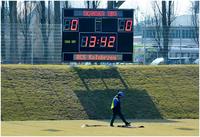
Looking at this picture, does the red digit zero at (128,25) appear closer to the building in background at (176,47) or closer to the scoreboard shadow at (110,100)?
the scoreboard shadow at (110,100)

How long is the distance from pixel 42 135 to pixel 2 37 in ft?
61.7

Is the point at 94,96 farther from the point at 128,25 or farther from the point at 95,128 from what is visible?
the point at 95,128

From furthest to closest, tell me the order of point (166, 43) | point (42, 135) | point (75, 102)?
1. point (166, 43)
2. point (75, 102)
3. point (42, 135)

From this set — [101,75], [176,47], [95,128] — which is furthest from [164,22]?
[95,128]

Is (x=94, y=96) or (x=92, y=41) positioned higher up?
(x=92, y=41)

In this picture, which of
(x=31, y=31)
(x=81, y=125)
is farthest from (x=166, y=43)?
(x=81, y=125)

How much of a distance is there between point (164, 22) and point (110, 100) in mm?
24248

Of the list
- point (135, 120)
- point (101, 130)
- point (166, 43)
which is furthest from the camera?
point (166, 43)

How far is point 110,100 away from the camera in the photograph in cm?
3189

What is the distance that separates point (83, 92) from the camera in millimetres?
32656

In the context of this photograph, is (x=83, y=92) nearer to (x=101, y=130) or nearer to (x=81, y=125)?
(x=81, y=125)

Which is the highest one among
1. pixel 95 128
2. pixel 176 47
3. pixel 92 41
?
pixel 92 41

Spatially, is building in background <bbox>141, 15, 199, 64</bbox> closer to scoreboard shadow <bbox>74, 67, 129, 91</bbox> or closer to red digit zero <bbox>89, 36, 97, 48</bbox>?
scoreboard shadow <bbox>74, 67, 129, 91</bbox>

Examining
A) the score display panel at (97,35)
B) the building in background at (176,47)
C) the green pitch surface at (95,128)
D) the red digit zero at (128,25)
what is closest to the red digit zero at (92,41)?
the score display panel at (97,35)
